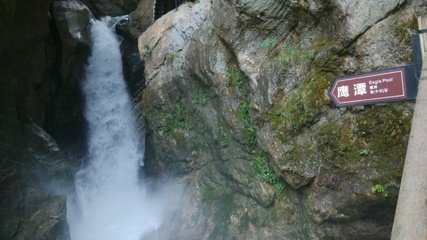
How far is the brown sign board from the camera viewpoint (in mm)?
4270

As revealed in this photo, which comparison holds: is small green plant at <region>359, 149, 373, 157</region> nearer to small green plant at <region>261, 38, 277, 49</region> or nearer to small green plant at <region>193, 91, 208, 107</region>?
A: small green plant at <region>261, 38, 277, 49</region>

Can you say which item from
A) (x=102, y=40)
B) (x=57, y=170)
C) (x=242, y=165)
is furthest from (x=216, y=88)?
(x=102, y=40)

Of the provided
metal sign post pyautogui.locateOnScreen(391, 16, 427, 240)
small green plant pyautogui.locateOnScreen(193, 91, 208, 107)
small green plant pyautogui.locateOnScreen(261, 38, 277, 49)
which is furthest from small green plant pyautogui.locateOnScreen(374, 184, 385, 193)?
small green plant pyautogui.locateOnScreen(193, 91, 208, 107)

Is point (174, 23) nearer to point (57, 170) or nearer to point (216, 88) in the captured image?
point (216, 88)

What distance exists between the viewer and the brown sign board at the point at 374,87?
427cm

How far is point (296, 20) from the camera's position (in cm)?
650

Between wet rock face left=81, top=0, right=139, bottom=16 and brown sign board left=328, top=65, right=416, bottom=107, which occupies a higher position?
wet rock face left=81, top=0, right=139, bottom=16

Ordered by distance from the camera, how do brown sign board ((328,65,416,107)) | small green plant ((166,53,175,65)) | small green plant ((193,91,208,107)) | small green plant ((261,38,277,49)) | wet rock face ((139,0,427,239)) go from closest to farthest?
1. brown sign board ((328,65,416,107))
2. wet rock face ((139,0,427,239))
3. small green plant ((261,38,277,49))
4. small green plant ((193,91,208,107))
5. small green plant ((166,53,175,65))

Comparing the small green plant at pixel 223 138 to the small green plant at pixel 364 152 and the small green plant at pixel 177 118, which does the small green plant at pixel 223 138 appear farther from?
the small green plant at pixel 364 152

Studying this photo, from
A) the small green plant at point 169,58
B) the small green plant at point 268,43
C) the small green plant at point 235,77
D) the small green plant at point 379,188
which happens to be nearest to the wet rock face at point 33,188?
the small green plant at point 169,58

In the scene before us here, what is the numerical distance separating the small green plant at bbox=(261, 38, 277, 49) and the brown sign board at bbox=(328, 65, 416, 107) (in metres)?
2.20

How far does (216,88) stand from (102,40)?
8.71 metres

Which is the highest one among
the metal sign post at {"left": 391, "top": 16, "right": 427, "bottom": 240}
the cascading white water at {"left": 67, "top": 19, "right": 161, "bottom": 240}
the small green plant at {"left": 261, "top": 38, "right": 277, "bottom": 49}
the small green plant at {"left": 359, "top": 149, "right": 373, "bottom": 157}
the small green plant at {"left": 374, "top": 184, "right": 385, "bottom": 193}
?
the small green plant at {"left": 261, "top": 38, "right": 277, "bottom": 49}

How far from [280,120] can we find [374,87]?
1989 mm
